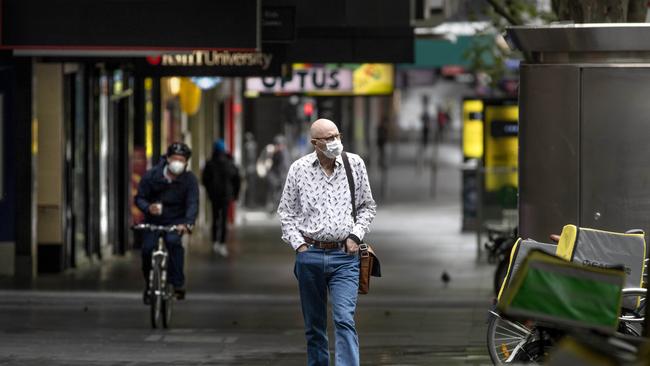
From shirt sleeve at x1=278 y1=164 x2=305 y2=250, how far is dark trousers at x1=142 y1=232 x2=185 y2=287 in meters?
4.98

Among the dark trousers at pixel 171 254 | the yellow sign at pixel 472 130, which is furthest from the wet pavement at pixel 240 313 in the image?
the yellow sign at pixel 472 130

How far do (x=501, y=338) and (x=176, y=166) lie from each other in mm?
5106

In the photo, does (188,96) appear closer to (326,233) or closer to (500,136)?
(500,136)

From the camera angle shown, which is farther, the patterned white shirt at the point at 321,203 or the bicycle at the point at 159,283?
the bicycle at the point at 159,283

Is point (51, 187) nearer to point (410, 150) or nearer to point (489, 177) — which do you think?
point (489, 177)

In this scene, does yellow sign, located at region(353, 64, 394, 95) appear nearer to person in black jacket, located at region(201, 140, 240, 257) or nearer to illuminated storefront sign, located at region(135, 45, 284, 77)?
person in black jacket, located at region(201, 140, 240, 257)

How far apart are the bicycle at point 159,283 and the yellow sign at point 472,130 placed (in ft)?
54.2

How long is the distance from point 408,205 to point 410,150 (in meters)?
33.4

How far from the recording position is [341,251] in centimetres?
1038

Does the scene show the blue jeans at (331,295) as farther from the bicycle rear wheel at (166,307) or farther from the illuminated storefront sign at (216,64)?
the illuminated storefront sign at (216,64)

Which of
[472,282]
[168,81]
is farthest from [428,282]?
[168,81]

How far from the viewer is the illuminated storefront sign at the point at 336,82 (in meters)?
26.4

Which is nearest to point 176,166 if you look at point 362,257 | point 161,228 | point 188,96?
point 161,228

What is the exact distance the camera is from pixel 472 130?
31.7m
